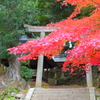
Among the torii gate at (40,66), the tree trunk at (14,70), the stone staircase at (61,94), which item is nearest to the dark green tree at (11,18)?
the tree trunk at (14,70)

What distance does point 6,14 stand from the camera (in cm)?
773

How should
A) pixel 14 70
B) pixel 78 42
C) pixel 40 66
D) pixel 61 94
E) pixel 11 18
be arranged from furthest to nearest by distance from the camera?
pixel 40 66, pixel 14 70, pixel 11 18, pixel 61 94, pixel 78 42

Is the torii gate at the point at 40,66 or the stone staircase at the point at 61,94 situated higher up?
the torii gate at the point at 40,66

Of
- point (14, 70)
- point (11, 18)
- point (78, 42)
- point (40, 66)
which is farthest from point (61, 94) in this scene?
point (11, 18)

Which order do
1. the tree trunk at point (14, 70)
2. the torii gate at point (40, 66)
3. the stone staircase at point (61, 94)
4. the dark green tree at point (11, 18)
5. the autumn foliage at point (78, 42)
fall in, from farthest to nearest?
the torii gate at point (40, 66), the tree trunk at point (14, 70), the dark green tree at point (11, 18), the stone staircase at point (61, 94), the autumn foliage at point (78, 42)

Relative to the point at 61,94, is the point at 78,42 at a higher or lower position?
higher

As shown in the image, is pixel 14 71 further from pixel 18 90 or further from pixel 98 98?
pixel 98 98

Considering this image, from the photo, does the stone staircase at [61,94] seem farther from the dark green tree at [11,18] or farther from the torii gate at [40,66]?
the dark green tree at [11,18]

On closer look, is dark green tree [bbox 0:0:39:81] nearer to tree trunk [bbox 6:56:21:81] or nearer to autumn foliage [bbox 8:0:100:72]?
tree trunk [bbox 6:56:21:81]

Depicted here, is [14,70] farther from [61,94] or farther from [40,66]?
[61,94]

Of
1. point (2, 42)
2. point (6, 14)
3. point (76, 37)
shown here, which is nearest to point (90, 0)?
point (76, 37)

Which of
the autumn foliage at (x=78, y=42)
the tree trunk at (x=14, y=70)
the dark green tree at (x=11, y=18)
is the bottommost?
the tree trunk at (x=14, y=70)

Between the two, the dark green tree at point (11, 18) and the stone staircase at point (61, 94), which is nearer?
the stone staircase at point (61, 94)

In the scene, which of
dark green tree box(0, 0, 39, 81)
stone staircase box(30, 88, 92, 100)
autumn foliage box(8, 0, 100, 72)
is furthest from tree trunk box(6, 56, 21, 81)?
autumn foliage box(8, 0, 100, 72)
